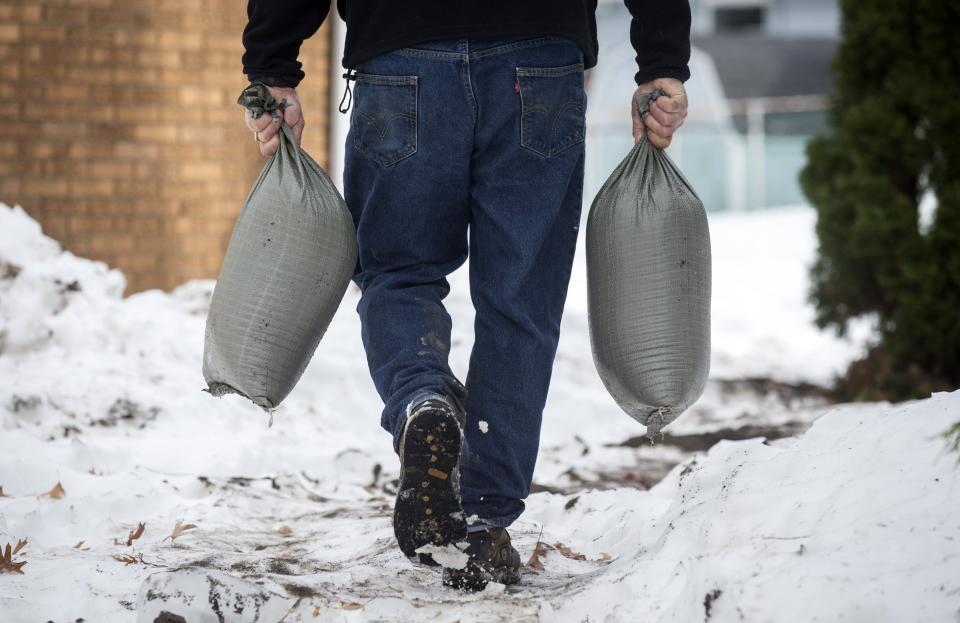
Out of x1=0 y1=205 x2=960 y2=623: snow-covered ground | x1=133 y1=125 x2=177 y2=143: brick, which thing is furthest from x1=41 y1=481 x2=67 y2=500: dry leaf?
x1=133 y1=125 x2=177 y2=143: brick

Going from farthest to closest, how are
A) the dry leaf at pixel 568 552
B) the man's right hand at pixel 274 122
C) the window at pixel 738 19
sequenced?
the window at pixel 738 19 < the dry leaf at pixel 568 552 < the man's right hand at pixel 274 122

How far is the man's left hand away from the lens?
2320 millimetres

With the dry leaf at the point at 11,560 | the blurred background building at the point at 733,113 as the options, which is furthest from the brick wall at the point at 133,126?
the blurred background building at the point at 733,113

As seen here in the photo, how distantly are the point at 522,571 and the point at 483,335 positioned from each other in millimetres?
553

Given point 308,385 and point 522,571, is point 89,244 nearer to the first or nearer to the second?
point 308,385

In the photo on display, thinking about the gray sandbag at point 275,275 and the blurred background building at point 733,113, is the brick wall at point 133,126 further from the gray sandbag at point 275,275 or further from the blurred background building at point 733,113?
the blurred background building at point 733,113

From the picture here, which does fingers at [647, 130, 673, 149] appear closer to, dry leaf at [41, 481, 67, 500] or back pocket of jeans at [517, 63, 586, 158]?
back pocket of jeans at [517, 63, 586, 158]

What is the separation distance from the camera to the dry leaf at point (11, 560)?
2.13 m

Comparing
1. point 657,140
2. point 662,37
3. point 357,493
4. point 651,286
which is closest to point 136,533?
point 357,493

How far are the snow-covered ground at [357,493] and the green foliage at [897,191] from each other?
55cm

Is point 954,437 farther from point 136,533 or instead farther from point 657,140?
point 136,533

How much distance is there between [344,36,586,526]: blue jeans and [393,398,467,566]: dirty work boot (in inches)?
3.4

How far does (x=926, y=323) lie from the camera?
205 inches

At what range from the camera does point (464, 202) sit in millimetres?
2188
